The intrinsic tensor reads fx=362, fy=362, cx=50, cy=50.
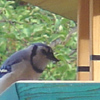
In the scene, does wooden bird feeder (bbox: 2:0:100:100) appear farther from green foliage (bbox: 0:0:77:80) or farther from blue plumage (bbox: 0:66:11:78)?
green foliage (bbox: 0:0:77:80)

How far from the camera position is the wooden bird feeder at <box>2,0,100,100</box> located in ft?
2.83

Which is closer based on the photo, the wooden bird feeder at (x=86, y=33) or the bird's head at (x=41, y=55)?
the wooden bird feeder at (x=86, y=33)

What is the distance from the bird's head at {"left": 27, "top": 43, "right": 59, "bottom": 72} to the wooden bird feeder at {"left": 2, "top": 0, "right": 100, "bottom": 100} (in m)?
0.18

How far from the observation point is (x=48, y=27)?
96.4 inches

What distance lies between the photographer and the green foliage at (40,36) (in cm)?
226

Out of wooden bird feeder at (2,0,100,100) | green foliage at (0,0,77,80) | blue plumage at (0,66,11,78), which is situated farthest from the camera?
green foliage at (0,0,77,80)

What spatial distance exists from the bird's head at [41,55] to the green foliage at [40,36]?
52cm

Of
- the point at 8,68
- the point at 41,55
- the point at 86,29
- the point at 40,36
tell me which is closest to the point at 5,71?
the point at 8,68

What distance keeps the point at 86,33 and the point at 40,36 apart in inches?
50.8

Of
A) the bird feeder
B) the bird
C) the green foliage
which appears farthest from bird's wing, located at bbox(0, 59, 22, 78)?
the green foliage

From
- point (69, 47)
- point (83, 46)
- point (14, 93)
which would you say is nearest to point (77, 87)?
point (14, 93)

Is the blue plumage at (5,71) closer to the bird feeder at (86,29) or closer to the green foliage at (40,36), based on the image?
the bird feeder at (86,29)

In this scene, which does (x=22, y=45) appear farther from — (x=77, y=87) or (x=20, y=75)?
(x=77, y=87)

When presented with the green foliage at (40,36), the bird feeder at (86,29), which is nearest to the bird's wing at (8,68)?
the bird feeder at (86,29)
